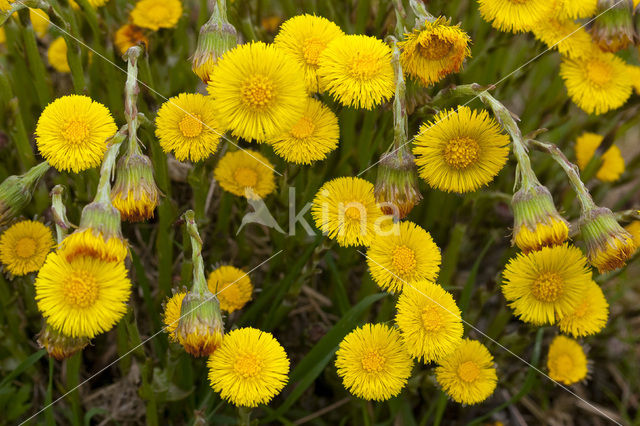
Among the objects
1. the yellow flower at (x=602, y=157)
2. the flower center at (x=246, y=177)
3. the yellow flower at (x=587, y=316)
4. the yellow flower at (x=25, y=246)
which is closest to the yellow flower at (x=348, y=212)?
the flower center at (x=246, y=177)

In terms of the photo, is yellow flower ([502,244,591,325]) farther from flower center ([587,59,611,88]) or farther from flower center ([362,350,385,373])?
flower center ([587,59,611,88])

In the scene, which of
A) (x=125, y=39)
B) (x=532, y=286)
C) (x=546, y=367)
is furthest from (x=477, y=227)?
(x=125, y=39)

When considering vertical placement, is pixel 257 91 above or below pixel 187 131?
above

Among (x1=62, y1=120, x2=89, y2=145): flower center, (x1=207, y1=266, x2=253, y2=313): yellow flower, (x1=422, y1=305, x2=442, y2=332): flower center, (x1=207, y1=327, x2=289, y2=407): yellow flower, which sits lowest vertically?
(x1=207, y1=266, x2=253, y2=313): yellow flower

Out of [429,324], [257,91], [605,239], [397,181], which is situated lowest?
[429,324]

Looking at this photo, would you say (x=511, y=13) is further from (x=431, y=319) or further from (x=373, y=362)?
(x=373, y=362)

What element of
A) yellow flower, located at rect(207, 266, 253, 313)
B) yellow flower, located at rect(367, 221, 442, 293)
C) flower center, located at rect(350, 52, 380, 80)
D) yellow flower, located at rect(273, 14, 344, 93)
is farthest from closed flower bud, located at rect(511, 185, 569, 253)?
yellow flower, located at rect(207, 266, 253, 313)

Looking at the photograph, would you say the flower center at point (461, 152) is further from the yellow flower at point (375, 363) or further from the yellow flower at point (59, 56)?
the yellow flower at point (59, 56)

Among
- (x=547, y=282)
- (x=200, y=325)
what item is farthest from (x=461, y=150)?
(x=200, y=325)
